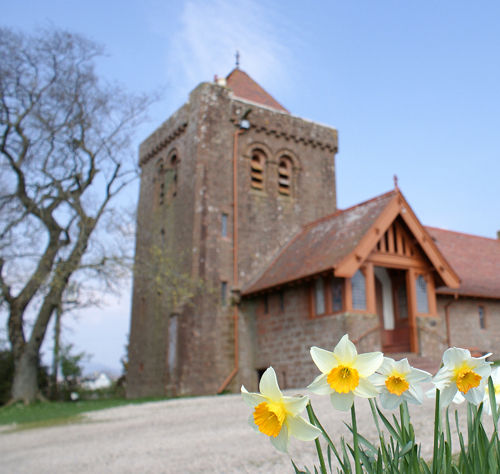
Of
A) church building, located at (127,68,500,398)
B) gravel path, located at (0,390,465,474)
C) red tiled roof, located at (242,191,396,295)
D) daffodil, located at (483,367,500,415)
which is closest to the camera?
daffodil, located at (483,367,500,415)

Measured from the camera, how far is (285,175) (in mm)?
22438

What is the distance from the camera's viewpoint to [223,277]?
64.1 feet

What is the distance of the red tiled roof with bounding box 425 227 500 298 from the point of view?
19875mm

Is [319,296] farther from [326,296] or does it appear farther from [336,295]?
[336,295]

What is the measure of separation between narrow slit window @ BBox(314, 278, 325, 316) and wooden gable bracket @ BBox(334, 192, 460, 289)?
158 cm

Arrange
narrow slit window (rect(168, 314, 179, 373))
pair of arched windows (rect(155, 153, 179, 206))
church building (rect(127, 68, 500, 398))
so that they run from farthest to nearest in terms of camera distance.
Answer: pair of arched windows (rect(155, 153, 179, 206)), narrow slit window (rect(168, 314, 179, 373)), church building (rect(127, 68, 500, 398))

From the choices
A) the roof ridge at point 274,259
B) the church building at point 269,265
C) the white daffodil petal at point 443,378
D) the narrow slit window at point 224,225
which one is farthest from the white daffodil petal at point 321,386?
the narrow slit window at point 224,225

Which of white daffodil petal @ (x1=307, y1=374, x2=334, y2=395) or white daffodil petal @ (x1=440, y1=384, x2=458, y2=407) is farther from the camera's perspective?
white daffodil petal @ (x1=440, y1=384, x2=458, y2=407)

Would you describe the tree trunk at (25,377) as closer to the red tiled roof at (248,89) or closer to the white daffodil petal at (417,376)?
the red tiled roof at (248,89)

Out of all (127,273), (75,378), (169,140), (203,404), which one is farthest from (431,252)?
(75,378)

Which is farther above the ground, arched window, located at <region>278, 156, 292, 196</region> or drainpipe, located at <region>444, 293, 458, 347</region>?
arched window, located at <region>278, 156, 292, 196</region>

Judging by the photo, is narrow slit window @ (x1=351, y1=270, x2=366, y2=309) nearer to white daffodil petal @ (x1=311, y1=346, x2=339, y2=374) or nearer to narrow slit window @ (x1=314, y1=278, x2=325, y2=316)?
narrow slit window @ (x1=314, y1=278, x2=325, y2=316)

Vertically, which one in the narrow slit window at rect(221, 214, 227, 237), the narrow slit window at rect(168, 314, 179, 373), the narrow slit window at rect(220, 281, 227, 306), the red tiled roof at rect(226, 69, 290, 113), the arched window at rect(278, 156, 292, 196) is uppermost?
the red tiled roof at rect(226, 69, 290, 113)

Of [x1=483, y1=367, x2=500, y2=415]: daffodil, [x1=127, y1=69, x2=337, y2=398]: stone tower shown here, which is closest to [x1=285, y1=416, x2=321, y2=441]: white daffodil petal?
[x1=483, y1=367, x2=500, y2=415]: daffodil
